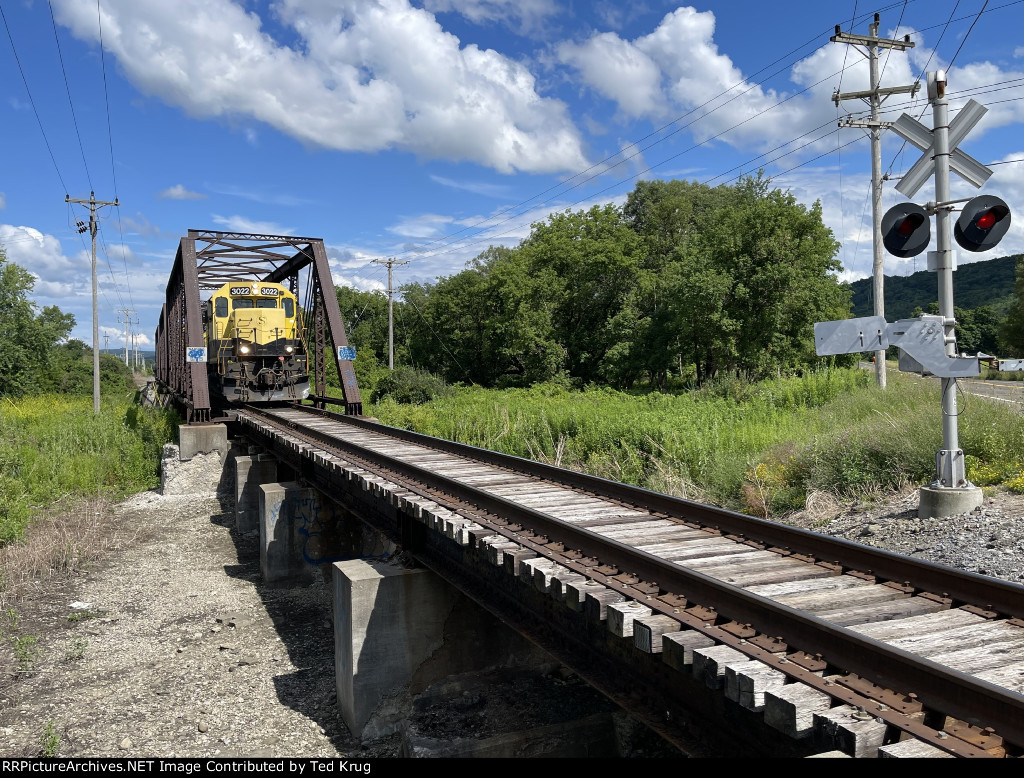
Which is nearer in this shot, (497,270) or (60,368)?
(497,270)

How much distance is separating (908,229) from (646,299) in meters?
34.8

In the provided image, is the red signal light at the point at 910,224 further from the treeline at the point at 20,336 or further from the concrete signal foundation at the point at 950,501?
the treeline at the point at 20,336

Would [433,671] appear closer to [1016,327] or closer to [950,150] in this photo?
[950,150]

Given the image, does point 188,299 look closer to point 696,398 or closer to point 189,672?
point 189,672

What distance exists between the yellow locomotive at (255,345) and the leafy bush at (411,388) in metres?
10.9

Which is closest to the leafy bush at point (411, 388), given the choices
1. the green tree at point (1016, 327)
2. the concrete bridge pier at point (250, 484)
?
the concrete bridge pier at point (250, 484)

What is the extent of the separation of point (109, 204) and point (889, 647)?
128ft

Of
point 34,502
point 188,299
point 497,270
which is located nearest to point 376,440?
point 188,299


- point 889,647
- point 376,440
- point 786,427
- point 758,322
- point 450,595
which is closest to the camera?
point 889,647

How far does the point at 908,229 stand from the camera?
754 cm

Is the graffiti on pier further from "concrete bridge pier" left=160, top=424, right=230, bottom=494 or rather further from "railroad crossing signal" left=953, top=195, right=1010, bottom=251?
"railroad crossing signal" left=953, top=195, right=1010, bottom=251

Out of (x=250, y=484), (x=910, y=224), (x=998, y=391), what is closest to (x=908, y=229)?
(x=910, y=224)

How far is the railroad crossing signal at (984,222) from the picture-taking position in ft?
23.6

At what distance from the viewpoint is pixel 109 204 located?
34.8m
